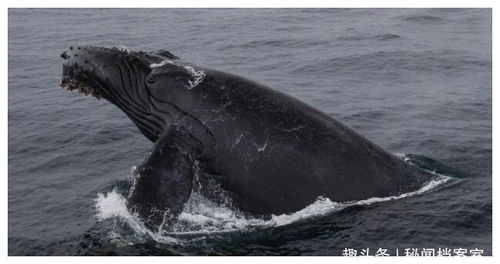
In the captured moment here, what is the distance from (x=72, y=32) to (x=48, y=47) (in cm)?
482

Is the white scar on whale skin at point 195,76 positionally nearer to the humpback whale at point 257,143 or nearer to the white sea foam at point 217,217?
the humpback whale at point 257,143

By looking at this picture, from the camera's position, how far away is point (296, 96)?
29156 millimetres

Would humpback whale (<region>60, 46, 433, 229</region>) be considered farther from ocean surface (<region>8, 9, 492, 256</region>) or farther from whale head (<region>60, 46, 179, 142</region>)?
ocean surface (<region>8, 9, 492, 256</region>)

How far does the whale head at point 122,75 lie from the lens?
15539 mm

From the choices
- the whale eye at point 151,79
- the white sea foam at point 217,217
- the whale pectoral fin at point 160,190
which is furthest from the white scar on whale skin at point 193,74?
the white sea foam at point 217,217

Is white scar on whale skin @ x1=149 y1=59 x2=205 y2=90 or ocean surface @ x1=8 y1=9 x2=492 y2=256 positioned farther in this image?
white scar on whale skin @ x1=149 y1=59 x2=205 y2=90

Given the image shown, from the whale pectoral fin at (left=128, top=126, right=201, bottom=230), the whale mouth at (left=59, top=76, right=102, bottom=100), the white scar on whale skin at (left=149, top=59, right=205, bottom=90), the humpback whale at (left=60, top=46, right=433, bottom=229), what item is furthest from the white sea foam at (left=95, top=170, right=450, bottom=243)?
the whale mouth at (left=59, top=76, right=102, bottom=100)

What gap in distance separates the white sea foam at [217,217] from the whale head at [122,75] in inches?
80.5

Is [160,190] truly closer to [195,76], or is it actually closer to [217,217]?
[217,217]

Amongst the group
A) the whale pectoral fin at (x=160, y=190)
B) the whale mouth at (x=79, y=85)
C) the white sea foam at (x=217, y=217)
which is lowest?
the white sea foam at (x=217, y=217)

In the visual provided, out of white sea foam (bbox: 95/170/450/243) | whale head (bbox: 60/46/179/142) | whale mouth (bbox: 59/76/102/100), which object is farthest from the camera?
whale mouth (bbox: 59/76/102/100)

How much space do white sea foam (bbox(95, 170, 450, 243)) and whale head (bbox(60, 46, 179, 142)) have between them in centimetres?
204

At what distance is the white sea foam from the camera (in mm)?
14570

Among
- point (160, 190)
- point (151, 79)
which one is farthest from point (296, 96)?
point (160, 190)
